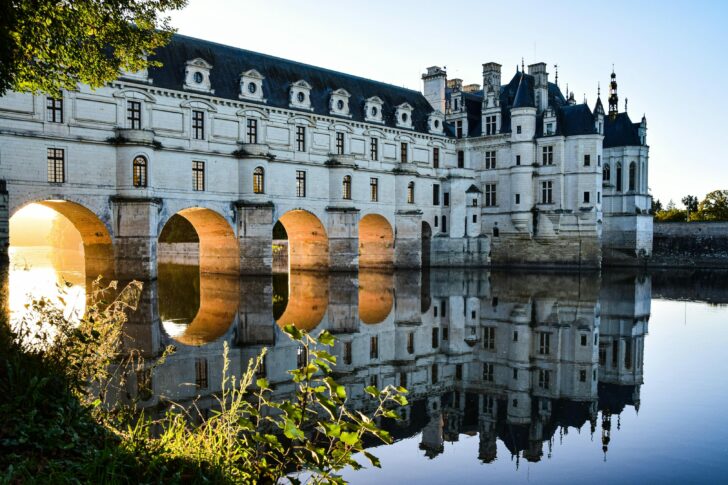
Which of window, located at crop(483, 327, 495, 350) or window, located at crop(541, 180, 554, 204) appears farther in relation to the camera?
window, located at crop(541, 180, 554, 204)

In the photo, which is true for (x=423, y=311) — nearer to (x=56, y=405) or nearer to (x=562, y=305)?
(x=562, y=305)

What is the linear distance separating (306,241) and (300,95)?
816 cm

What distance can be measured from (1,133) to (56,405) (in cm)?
2000

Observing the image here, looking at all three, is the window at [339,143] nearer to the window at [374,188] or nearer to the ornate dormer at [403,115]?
the window at [374,188]

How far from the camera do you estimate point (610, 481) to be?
19.6ft

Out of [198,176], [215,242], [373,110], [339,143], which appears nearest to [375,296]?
[215,242]

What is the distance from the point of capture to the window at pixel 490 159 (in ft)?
136

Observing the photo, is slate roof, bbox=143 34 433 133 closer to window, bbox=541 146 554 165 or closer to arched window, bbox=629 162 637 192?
window, bbox=541 146 554 165

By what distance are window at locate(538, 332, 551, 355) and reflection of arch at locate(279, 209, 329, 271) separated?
60.6 ft

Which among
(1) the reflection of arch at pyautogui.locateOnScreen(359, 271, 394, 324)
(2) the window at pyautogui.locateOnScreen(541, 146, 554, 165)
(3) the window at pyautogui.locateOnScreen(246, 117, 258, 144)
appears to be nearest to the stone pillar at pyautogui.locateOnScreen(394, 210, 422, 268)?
(1) the reflection of arch at pyautogui.locateOnScreen(359, 271, 394, 324)

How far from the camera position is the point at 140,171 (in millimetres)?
24406

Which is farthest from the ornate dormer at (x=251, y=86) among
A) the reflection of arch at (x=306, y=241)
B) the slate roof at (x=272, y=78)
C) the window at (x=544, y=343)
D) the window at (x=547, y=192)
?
the window at (x=547, y=192)

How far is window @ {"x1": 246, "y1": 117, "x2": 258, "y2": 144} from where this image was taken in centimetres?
2886

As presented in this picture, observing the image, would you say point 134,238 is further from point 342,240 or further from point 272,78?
point 272,78
